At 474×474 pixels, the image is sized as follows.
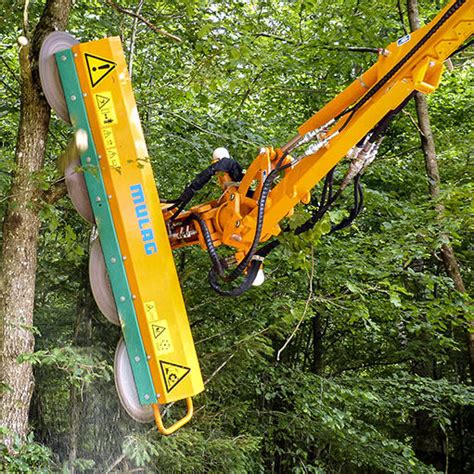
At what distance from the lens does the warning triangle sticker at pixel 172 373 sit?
10.0 feet

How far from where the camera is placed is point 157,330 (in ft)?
10.1

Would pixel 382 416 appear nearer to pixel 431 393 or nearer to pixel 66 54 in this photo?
pixel 431 393

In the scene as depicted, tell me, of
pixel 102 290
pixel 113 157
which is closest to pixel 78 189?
pixel 113 157

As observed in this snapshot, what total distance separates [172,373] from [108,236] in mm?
781

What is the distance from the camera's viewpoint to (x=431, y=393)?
24.4 feet

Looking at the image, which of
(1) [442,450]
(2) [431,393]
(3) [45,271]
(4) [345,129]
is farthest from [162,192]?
(1) [442,450]

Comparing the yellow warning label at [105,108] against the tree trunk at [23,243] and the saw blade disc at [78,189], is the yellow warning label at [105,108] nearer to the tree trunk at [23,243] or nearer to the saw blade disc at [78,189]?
the saw blade disc at [78,189]

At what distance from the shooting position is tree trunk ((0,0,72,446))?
3252 millimetres

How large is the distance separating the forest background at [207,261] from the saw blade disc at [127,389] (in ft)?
0.82

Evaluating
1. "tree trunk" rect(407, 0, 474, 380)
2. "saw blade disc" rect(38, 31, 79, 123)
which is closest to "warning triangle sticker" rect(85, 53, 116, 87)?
"saw blade disc" rect(38, 31, 79, 123)

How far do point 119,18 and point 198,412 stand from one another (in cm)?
367

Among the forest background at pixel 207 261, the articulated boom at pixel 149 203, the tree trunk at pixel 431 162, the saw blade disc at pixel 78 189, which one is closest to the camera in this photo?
the articulated boom at pixel 149 203

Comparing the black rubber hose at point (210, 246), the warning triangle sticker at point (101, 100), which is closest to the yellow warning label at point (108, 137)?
the warning triangle sticker at point (101, 100)

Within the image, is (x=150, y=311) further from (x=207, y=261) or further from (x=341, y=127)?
(x=207, y=261)
